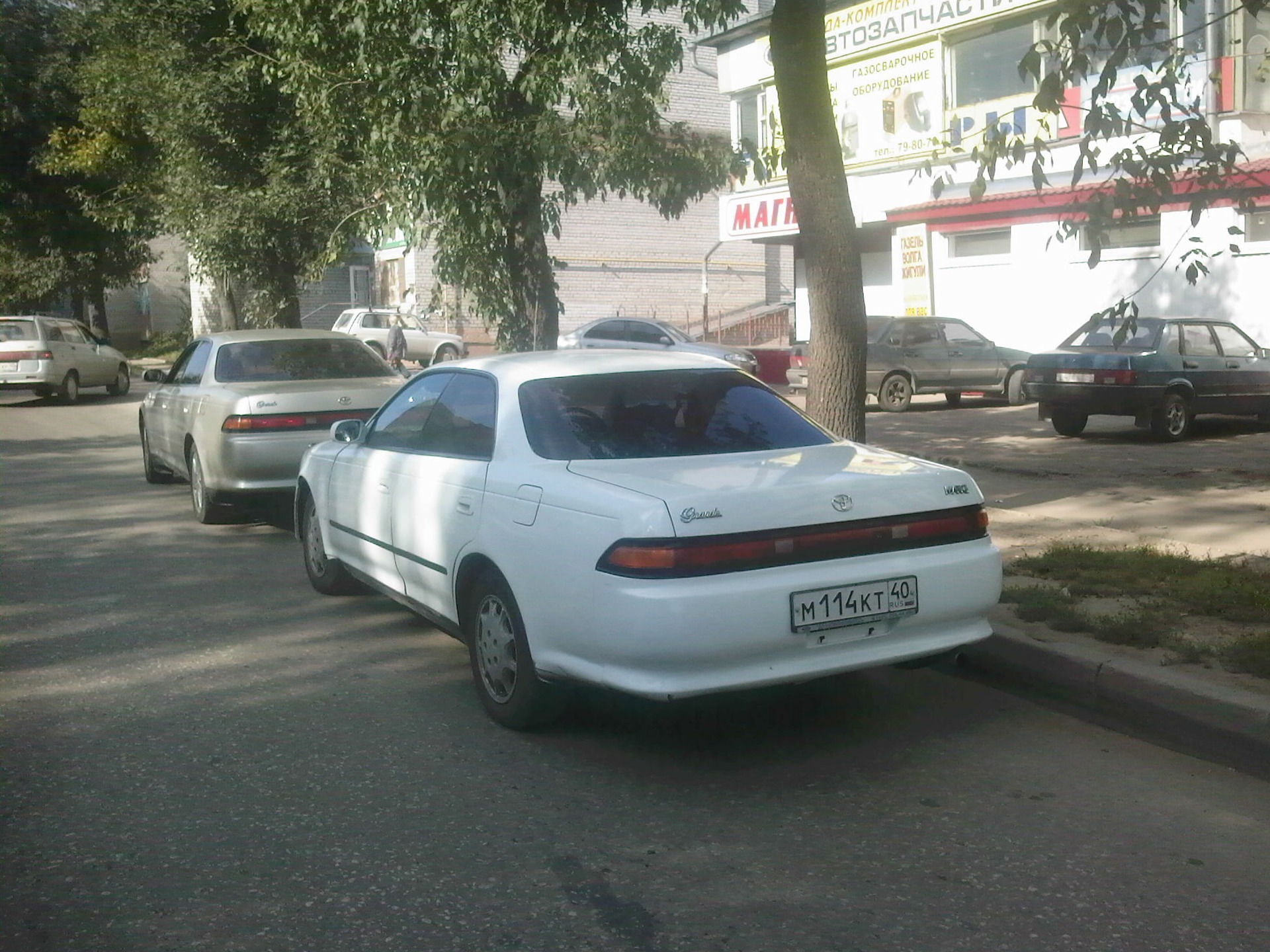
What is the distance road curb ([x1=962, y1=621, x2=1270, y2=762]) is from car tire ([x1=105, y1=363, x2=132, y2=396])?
2452 centimetres

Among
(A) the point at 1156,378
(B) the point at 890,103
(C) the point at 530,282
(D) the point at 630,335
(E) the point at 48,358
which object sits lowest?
(A) the point at 1156,378

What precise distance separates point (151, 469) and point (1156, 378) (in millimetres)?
10798

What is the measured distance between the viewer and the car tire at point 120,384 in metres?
27.5

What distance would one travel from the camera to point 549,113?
12.4m

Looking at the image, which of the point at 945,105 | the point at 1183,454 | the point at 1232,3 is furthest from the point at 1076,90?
the point at 1183,454

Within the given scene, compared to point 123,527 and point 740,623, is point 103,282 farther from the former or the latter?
point 740,623

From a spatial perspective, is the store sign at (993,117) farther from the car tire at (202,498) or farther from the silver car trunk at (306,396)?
the car tire at (202,498)

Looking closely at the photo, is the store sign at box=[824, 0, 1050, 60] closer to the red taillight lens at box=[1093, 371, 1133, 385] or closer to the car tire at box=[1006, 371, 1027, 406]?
the car tire at box=[1006, 371, 1027, 406]

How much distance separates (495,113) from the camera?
1274 centimetres

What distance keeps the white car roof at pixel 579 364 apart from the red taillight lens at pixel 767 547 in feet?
4.17

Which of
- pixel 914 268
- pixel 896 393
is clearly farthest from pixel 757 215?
pixel 896 393

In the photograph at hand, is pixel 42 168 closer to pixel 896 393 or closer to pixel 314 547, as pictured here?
pixel 896 393

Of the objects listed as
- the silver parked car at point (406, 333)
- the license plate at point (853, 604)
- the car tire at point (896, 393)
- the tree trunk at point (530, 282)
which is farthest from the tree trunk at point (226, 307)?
the license plate at point (853, 604)

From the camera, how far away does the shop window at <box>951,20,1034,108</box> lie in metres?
23.6
